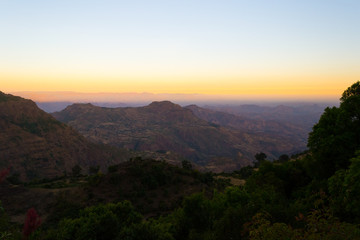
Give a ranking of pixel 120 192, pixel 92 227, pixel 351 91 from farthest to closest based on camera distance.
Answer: pixel 120 192, pixel 351 91, pixel 92 227

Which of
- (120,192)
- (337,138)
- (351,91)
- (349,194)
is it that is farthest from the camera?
(120,192)

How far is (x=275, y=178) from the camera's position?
24.3 m

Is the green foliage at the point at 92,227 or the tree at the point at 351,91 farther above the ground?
the tree at the point at 351,91

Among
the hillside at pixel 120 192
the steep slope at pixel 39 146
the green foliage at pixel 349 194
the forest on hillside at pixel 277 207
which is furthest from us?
the steep slope at pixel 39 146

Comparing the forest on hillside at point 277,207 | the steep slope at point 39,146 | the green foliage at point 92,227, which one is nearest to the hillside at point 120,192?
the forest on hillside at point 277,207

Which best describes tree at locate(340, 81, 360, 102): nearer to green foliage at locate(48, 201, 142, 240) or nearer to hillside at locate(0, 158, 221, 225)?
green foliage at locate(48, 201, 142, 240)

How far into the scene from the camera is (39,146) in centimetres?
10838

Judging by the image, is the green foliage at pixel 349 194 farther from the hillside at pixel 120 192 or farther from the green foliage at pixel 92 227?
the hillside at pixel 120 192

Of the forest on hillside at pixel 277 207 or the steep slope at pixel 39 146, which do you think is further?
the steep slope at pixel 39 146

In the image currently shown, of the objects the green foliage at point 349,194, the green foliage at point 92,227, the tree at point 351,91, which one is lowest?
the green foliage at point 92,227

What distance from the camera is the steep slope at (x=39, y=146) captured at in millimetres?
95125

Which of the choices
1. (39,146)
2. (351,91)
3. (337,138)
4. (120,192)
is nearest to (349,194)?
(337,138)

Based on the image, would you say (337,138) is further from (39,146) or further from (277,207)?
(39,146)

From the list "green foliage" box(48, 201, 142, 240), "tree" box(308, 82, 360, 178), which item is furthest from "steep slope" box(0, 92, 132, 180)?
"tree" box(308, 82, 360, 178)
